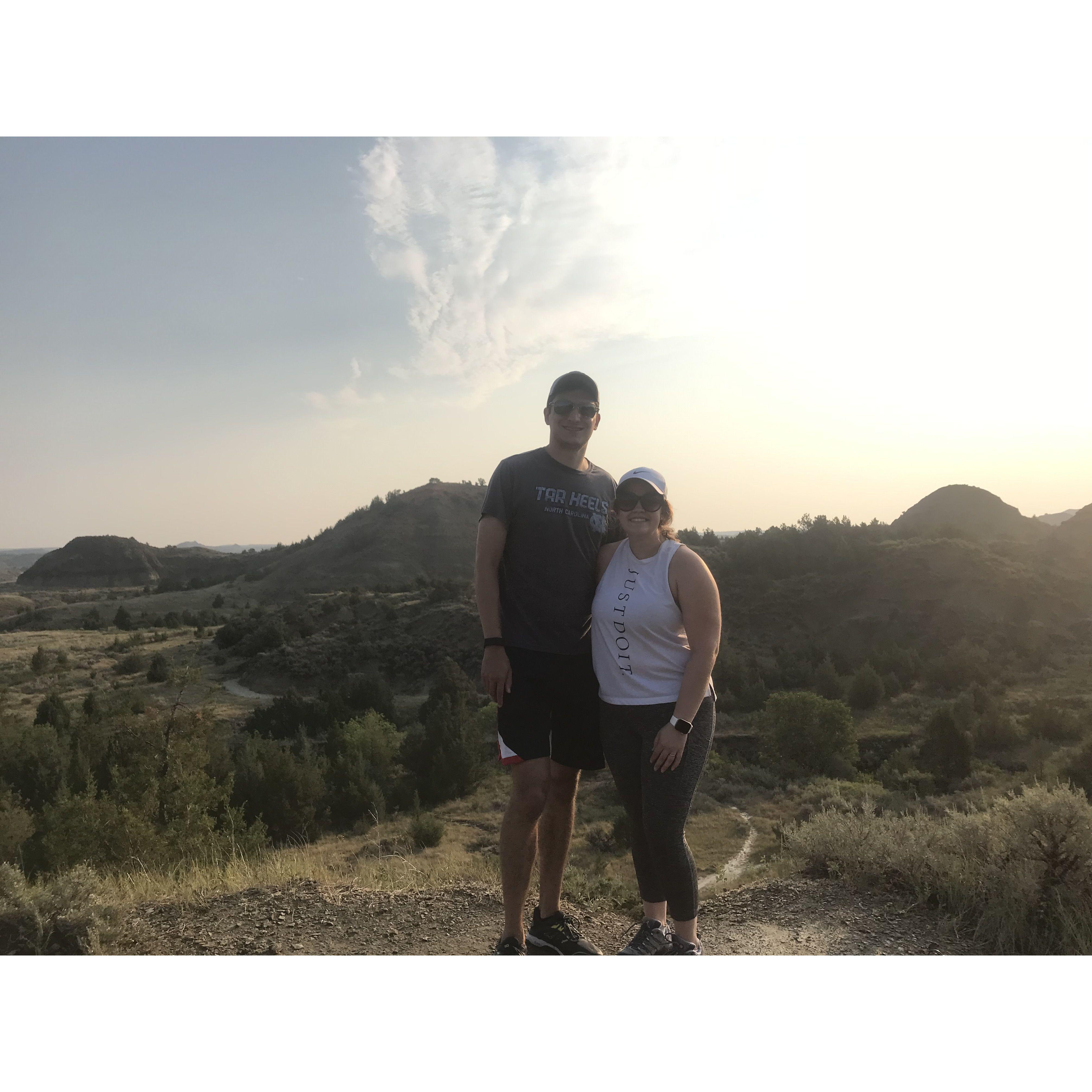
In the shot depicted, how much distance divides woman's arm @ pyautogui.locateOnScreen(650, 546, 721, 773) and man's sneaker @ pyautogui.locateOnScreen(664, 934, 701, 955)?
0.69 metres

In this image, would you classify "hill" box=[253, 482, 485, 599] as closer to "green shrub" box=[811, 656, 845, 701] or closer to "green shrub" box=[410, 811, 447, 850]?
"green shrub" box=[811, 656, 845, 701]

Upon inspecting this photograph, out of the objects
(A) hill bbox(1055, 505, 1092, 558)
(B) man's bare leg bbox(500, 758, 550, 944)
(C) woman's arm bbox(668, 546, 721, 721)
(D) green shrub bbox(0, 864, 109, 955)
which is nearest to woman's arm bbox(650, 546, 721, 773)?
(C) woman's arm bbox(668, 546, 721, 721)

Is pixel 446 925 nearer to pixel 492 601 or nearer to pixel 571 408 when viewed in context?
pixel 492 601

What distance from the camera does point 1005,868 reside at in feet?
11.2

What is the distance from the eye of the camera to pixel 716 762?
17.8 meters

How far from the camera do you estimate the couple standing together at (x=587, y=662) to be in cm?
259

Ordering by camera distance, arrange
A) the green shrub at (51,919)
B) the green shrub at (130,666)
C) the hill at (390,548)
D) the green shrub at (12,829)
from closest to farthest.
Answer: the green shrub at (51,919), the green shrub at (12,829), the green shrub at (130,666), the hill at (390,548)

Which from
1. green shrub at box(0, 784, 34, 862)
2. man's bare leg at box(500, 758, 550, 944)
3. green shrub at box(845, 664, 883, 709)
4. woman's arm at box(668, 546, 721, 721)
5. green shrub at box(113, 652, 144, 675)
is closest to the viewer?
woman's arm at box(668, 546, 721, 721)

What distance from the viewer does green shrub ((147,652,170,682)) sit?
27.6m

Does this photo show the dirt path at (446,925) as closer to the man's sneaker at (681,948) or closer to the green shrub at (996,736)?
the man's sneaker at (681,948)

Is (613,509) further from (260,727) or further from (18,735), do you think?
(260,727)

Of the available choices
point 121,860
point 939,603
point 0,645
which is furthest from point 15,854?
point 939,603

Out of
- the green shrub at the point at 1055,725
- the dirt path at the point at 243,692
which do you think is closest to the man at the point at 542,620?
the green shrub at the point at 1055,725

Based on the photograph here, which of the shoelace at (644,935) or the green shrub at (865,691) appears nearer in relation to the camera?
the shoelace at (644,935)
